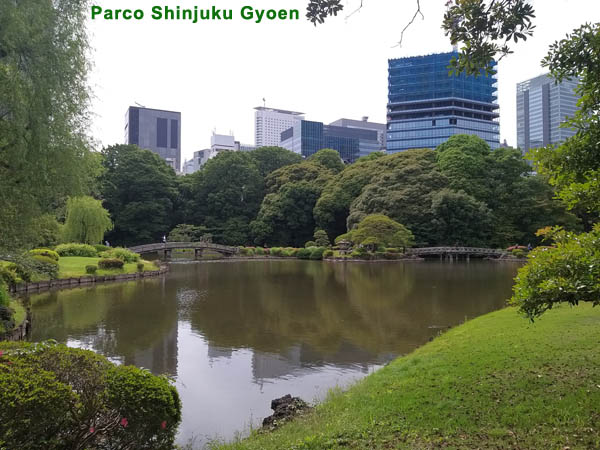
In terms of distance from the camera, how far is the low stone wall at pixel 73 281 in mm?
18164

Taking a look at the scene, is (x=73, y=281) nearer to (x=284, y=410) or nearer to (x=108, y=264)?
(x=108, y=264)

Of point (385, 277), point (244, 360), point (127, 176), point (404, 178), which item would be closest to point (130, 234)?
point (127, 176)

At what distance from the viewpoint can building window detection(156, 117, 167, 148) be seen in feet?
368

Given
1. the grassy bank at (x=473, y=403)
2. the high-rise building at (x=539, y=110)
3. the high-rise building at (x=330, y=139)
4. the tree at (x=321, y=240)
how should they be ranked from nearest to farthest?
the grassy bank at (x=473, y=403) < the tree at (x=321, y=240) < the high-rise building at (x=539, y=110) < the high-rise building at (x=330, y=139)

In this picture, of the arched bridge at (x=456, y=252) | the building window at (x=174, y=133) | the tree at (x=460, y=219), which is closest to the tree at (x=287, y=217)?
the arched bridge at (x=456, y=252)

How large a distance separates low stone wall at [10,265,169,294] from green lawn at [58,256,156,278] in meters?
0.44

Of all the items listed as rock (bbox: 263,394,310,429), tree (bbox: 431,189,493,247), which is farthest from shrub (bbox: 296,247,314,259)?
rock (bbox: 263,394,310,429)

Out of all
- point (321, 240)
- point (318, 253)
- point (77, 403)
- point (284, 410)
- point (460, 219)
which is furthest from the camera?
point (321, 240)

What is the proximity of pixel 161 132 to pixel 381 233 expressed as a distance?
90128 millimetres

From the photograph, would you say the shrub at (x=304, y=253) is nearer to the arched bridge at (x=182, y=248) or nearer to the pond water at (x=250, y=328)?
the arched bridge at (x=182, y=248)

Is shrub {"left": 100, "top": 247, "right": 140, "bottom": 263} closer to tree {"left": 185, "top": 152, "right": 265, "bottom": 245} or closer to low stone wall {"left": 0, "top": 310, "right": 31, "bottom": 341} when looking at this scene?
low stone wall {"left": 0, "top": 310, "right": 31, "bottom": 341}

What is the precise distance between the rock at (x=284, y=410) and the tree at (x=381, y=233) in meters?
30.0

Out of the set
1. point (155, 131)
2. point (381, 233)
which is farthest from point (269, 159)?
point (155, 131)

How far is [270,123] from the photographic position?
152 m
